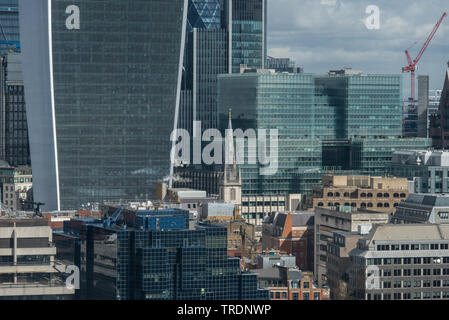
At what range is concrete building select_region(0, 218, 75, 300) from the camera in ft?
390

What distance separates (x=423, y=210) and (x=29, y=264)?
192 ft

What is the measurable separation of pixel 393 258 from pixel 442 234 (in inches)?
349

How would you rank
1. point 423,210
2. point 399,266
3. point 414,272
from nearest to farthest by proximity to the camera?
point 399,266 → point 414,272 → point 423,210

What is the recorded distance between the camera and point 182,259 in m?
121

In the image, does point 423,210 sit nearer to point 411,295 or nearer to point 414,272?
point 414,272

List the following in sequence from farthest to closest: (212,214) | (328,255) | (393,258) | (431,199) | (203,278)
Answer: (212,214) < (431,199) < (328,255) < (393,258) < (203,278)

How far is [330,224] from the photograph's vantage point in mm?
172000

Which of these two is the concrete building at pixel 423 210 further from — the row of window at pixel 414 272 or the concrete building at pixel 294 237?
the row of window at pixel 414 272

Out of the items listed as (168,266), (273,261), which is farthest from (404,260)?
(168,266)

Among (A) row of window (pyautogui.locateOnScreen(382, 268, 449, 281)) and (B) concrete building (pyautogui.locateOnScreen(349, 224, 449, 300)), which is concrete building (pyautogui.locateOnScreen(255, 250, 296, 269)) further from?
(A) row of window (pyautogui.locateOnScreen(382, 268, 449, 281))

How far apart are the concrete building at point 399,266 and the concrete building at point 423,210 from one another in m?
21.9

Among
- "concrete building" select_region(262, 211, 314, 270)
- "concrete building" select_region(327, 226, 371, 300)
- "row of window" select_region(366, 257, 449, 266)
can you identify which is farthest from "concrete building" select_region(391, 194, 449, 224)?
"row of window" select_region(366, 257, 449, 266)
